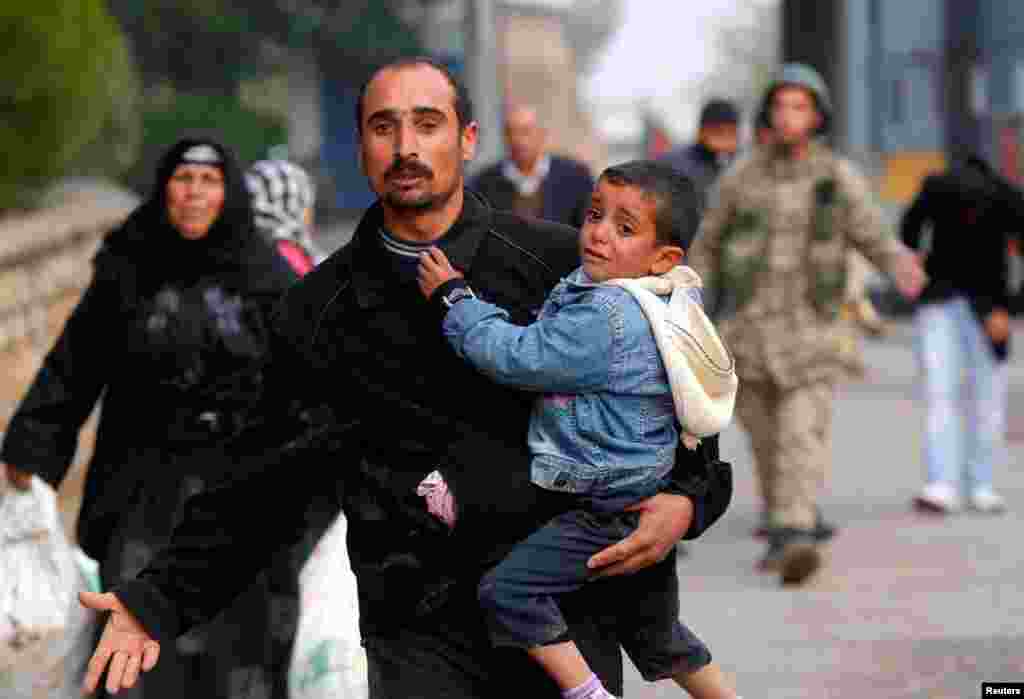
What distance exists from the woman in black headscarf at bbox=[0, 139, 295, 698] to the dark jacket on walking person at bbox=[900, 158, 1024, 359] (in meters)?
5.22

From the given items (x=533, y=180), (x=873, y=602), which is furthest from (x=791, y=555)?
(x=533, y=180)

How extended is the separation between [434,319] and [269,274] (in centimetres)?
258

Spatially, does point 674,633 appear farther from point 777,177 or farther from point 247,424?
point 777,177

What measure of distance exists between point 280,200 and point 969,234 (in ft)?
14.4

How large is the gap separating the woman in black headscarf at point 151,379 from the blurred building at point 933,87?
52.1 ft

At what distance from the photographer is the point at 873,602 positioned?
8891 millimetres

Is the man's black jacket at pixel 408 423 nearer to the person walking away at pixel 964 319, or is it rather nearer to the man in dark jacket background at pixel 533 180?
the man in dark jacket background at pixel 533 180

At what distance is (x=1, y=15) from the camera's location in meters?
16.1

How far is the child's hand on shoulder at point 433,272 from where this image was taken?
427 centimetres

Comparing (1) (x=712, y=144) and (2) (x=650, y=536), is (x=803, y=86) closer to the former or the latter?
(1) (x=712, y=144)

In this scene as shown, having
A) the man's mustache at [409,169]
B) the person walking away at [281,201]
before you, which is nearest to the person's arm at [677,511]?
the man's mustache at [409,169]

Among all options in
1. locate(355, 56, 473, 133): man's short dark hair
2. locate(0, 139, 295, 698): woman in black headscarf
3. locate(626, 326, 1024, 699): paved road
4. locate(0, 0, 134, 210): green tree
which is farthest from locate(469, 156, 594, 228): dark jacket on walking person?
locate(0, 0, 134, 210): green tree

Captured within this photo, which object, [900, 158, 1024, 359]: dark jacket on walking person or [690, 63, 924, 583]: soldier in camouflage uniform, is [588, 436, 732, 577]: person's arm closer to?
[690, 63, 924, 583]: soldier in camouflage uniform

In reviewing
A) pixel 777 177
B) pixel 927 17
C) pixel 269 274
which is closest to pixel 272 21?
pixel 927 17
